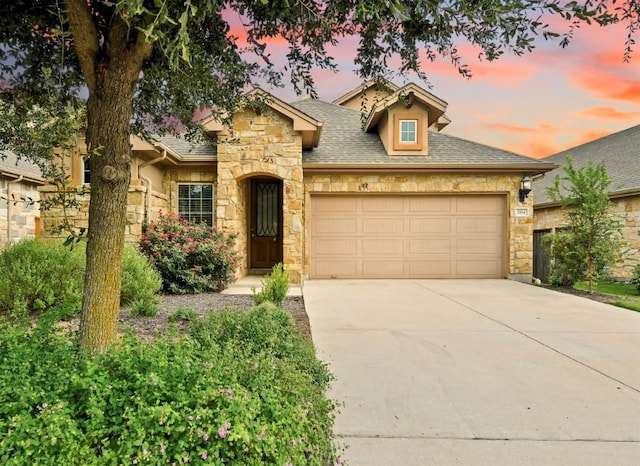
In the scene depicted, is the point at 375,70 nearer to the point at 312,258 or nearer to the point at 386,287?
the point at 386,287

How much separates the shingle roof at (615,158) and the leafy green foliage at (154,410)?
12101 millimetres

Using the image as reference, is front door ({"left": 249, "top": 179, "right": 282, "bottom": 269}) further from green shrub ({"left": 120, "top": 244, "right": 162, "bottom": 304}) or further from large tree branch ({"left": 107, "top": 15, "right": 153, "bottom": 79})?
large tree branch ({"left": 107, "top": 15, "right": 153, "bottom": 79})

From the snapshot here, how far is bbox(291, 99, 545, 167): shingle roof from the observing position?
10742 millimetres

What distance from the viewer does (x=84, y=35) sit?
270cm

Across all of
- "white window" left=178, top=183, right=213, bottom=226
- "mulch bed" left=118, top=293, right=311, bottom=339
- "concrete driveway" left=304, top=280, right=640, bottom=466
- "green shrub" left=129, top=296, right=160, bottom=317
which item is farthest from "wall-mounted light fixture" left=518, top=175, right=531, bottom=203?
"green shrub" left=129, top=296, right=160, bottom=317

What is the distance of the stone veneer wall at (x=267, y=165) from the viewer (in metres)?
10.0

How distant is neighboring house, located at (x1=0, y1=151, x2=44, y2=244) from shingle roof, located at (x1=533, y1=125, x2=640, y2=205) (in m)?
16.1

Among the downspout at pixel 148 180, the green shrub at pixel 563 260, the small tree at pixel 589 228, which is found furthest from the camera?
the green shrub at pixel 563 260

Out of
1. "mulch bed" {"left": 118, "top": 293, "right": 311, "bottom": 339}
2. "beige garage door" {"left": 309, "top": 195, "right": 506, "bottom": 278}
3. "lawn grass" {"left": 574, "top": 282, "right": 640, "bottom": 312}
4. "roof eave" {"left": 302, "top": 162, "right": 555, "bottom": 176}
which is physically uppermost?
"roof eave" {"left": 302, "top": 162, "right": 555, "bottom": 176}

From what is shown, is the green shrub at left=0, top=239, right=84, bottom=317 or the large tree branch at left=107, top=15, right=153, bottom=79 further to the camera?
the green shrub at left=0, top=239, right=84, bottom=317

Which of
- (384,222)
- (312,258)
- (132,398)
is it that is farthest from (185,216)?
(132,398)

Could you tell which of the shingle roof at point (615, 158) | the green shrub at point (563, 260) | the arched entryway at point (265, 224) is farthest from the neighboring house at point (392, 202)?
the shingle roof at point (615, 158)

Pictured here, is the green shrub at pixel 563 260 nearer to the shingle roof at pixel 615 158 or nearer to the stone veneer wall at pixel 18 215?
the shingle roof at pixel 615 158

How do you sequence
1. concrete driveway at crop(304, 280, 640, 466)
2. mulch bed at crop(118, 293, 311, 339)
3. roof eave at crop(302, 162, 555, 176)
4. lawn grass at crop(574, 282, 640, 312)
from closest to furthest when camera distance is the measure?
concrete driveway at crop(304, 280, 640, 466), mulch bed at crop(118, 293, 311, 339), lawn grass at crop(574, 282, 640, 312), roof eave at crop(302, 162, 555, 176)
